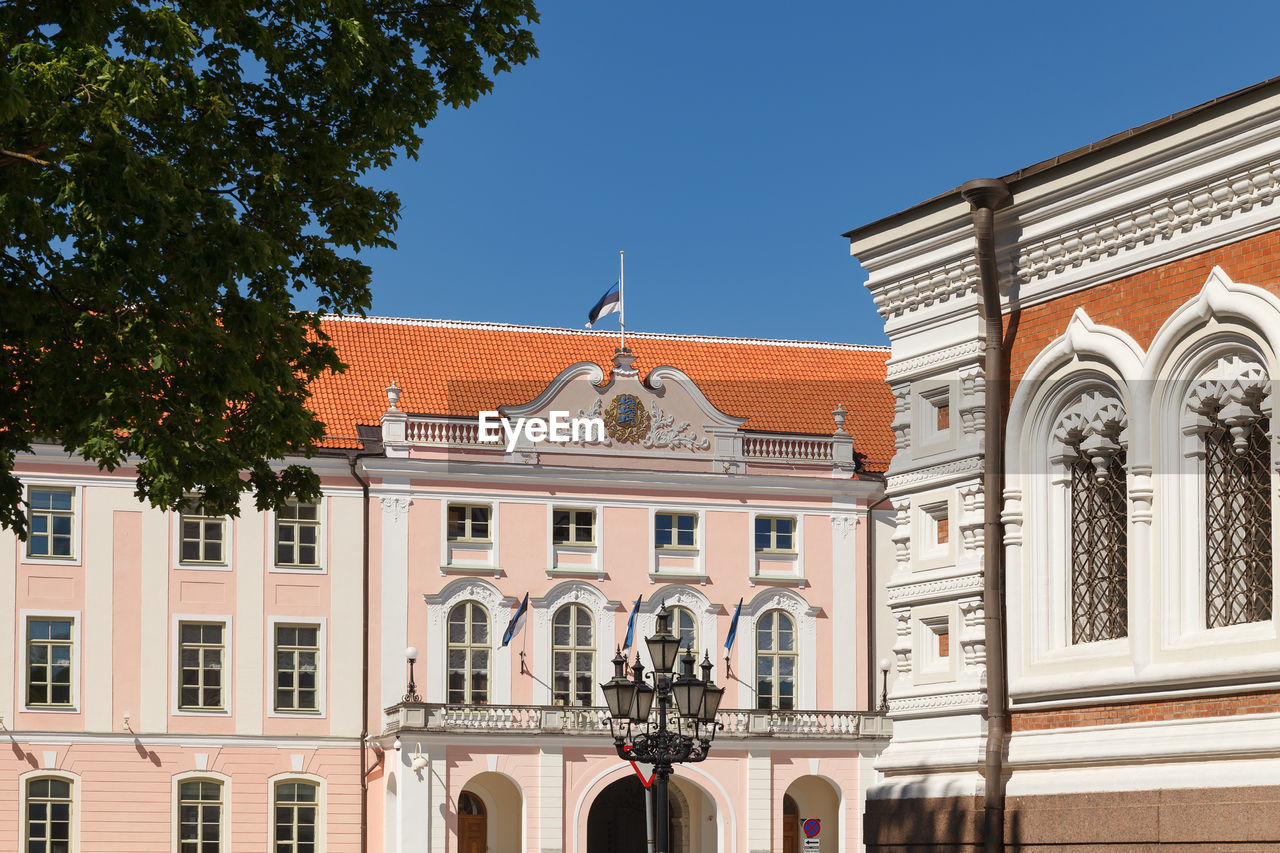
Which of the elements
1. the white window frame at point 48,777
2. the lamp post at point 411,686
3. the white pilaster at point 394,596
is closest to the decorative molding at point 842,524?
the white pilaster at point 394,596

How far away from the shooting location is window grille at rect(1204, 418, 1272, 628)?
13.4 meters

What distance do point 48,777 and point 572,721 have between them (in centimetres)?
1082

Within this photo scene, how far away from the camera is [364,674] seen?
44.4 m

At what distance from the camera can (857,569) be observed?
4703cm

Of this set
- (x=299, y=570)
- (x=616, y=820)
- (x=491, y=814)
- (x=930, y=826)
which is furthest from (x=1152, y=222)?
(x=616, y=820)

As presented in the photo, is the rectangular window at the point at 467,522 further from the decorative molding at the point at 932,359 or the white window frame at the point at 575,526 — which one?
the decorative molding at the point at 932,359

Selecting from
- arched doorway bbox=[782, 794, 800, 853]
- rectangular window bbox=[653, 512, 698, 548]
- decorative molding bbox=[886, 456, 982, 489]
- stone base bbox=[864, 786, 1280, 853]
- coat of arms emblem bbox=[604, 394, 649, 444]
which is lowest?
arched doorway bbox=[782, 794, 800, 853]

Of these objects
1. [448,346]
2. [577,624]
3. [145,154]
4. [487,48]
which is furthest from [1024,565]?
[448,346]

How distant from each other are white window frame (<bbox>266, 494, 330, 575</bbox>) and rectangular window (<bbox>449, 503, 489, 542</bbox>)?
2.72m

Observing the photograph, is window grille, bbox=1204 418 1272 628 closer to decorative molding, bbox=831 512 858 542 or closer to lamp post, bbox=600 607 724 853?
lamp post, bbox=600 607 724 853

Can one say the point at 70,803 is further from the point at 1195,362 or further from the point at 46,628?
the point at 1195,362

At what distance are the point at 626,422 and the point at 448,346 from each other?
5860 mm

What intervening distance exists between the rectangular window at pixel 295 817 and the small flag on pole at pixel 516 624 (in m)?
5.11

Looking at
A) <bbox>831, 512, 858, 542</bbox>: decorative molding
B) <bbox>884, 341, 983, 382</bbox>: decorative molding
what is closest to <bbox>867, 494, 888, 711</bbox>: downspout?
<bbox>831, 512, 858, 542</bbox>: decorative molding
